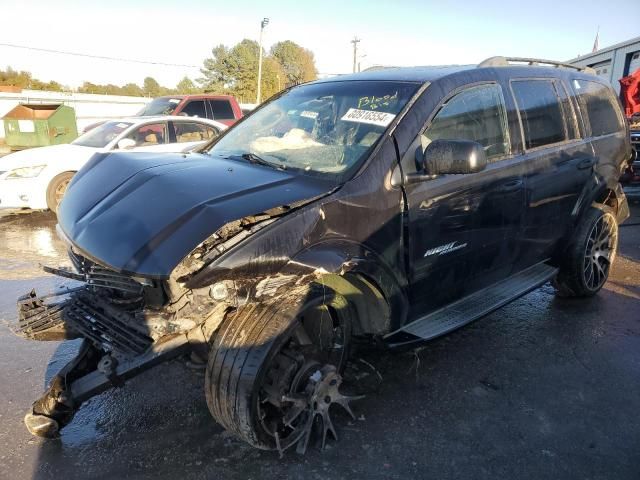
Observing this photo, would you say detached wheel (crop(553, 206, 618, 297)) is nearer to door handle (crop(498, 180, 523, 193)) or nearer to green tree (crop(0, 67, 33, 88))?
door handle (crop(498, 180, 523, 193))

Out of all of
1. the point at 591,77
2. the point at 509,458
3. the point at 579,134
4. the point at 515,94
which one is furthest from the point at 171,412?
the point at 591,77

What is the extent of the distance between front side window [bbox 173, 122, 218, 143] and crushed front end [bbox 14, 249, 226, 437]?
6.21m

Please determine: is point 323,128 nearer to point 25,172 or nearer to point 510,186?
point 510,186

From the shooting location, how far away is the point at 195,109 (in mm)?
11133

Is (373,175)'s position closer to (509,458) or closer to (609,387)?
(509,458)

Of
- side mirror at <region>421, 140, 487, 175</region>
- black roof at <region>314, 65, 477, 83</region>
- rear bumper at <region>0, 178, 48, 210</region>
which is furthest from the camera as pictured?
rear bumper at <region>0, 178, 48, 210</region>

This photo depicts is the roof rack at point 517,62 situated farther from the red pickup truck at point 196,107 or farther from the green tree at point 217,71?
the green tree at point 217,71

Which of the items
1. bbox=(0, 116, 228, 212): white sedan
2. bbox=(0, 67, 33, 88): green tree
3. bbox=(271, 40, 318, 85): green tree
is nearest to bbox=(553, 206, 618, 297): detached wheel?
bbox=(0, 116, 228, 212): white sedan

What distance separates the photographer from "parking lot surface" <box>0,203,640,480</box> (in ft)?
8.34

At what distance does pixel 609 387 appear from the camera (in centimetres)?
329

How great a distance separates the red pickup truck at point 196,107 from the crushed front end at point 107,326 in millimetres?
8603

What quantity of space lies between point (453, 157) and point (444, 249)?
0.64 metres

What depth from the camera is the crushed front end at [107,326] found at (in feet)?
7.45

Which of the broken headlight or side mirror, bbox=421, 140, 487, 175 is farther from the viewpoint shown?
the broken headlight
